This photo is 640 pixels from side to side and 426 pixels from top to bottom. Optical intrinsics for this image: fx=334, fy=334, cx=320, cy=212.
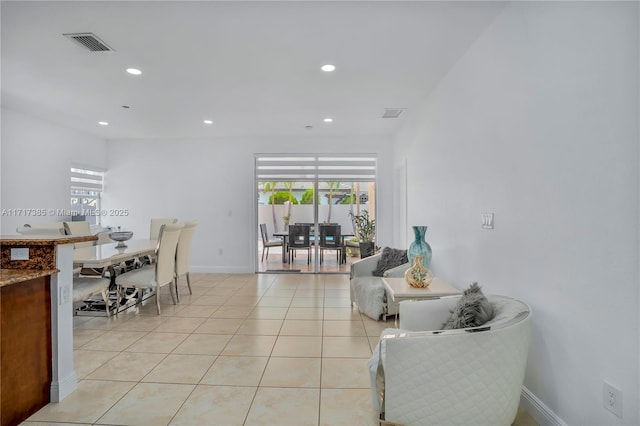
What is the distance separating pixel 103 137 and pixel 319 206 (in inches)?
178

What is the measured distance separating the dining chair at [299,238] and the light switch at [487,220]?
4375mm

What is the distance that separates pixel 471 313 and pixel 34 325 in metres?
2.59

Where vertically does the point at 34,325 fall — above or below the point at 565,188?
below

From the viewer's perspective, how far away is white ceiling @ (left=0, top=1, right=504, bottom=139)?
248cm

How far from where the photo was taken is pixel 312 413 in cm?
203

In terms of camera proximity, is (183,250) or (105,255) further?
(183,250)

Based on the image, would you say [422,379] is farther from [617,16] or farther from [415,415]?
[617,16]

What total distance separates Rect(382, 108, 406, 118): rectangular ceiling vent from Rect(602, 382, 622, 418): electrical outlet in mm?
4072

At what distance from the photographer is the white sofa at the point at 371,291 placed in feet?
12.0

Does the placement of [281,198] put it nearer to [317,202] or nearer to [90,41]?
[317,202]

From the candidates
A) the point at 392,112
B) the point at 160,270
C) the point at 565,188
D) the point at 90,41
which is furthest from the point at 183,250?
the point at 565,188

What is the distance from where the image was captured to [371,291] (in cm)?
375

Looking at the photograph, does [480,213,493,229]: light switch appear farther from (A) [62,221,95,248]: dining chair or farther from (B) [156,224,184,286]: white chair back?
(A) [62,221,95,248]: dining chair

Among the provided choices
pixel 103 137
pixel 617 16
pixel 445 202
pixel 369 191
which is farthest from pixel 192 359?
pixel 103 137
